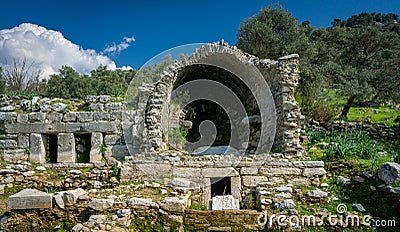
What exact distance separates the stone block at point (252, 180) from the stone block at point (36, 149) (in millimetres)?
6249

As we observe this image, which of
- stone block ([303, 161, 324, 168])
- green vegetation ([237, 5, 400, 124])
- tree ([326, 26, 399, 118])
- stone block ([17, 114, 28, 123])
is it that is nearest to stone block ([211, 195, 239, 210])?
stone block ([303, 161, 324, 168])

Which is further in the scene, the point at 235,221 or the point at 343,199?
the point at 343,199

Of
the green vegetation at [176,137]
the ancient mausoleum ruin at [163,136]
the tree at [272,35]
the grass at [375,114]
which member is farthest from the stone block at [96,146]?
the grass at [375,114]

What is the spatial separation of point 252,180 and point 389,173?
3.09 metres

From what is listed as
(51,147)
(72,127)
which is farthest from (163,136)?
(51,147)

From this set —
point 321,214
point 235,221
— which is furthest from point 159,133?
point 321,214

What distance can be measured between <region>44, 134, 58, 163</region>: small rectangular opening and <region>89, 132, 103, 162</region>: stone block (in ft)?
4.66

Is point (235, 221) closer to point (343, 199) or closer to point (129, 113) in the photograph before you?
point (343, 199)

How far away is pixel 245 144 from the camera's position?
10.4m

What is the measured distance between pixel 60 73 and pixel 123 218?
21306mm

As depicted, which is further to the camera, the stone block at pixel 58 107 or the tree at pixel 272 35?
the tree at pixel 272 35

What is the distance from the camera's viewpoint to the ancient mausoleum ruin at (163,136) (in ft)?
23.0

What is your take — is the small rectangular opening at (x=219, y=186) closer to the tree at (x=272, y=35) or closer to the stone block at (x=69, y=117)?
the stone block at (x=69, y=117)

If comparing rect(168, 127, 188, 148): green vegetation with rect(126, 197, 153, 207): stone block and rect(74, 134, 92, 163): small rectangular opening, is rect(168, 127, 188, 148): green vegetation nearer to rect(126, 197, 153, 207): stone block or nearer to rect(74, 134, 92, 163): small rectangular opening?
rect(74, 134, 92, 163): small rectangular opening
